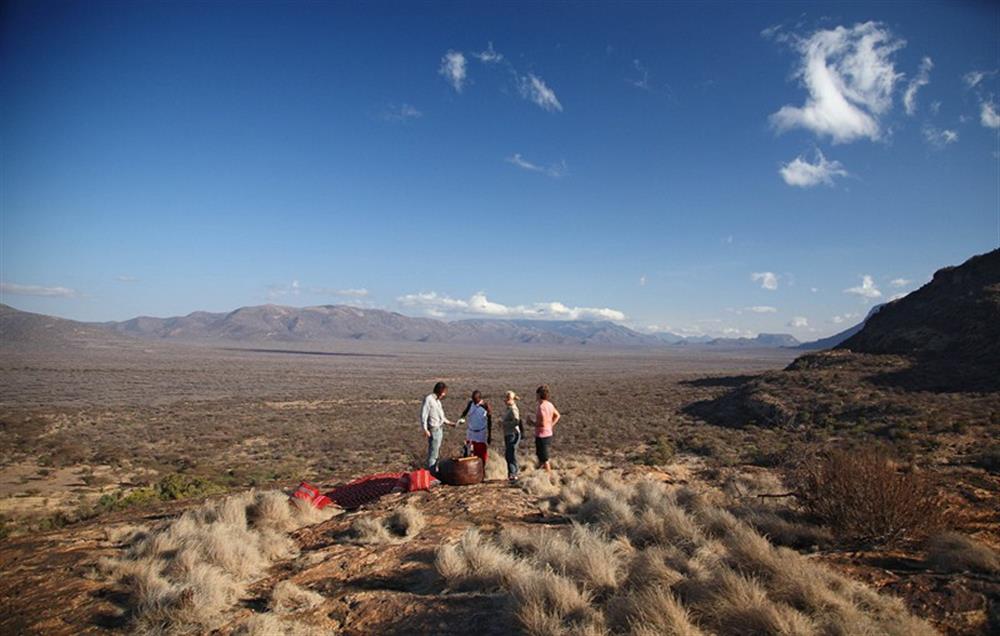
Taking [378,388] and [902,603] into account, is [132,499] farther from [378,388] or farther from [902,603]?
[378,388]

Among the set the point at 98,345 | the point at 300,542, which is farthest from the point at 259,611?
the point at 98,345

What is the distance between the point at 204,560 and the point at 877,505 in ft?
27.2

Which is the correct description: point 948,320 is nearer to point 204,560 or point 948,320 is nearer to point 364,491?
point 364,491

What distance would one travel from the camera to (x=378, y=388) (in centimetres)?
5366

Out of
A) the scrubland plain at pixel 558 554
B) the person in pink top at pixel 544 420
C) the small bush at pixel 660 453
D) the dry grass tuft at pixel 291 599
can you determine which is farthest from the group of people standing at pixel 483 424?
the small bush at pixel 660 453

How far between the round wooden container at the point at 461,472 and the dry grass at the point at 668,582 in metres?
3.06

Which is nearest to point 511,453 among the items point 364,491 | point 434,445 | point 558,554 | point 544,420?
point 544,420

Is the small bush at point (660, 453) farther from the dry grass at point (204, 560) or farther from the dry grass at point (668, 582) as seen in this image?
the dry grass at point (204, 560)

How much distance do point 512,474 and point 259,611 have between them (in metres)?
5.74

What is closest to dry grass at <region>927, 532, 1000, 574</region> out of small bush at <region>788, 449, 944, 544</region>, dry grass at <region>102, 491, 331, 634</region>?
small bush at <region>788, 449, 944, 544</region>

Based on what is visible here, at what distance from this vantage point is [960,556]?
15.8 ft

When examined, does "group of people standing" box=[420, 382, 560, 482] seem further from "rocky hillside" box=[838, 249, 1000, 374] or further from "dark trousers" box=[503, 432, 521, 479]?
"rocky hillside" box=[838, 249, 1000, 374]

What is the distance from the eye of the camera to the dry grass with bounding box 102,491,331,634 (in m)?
4.96

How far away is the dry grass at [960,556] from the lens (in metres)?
4.68
